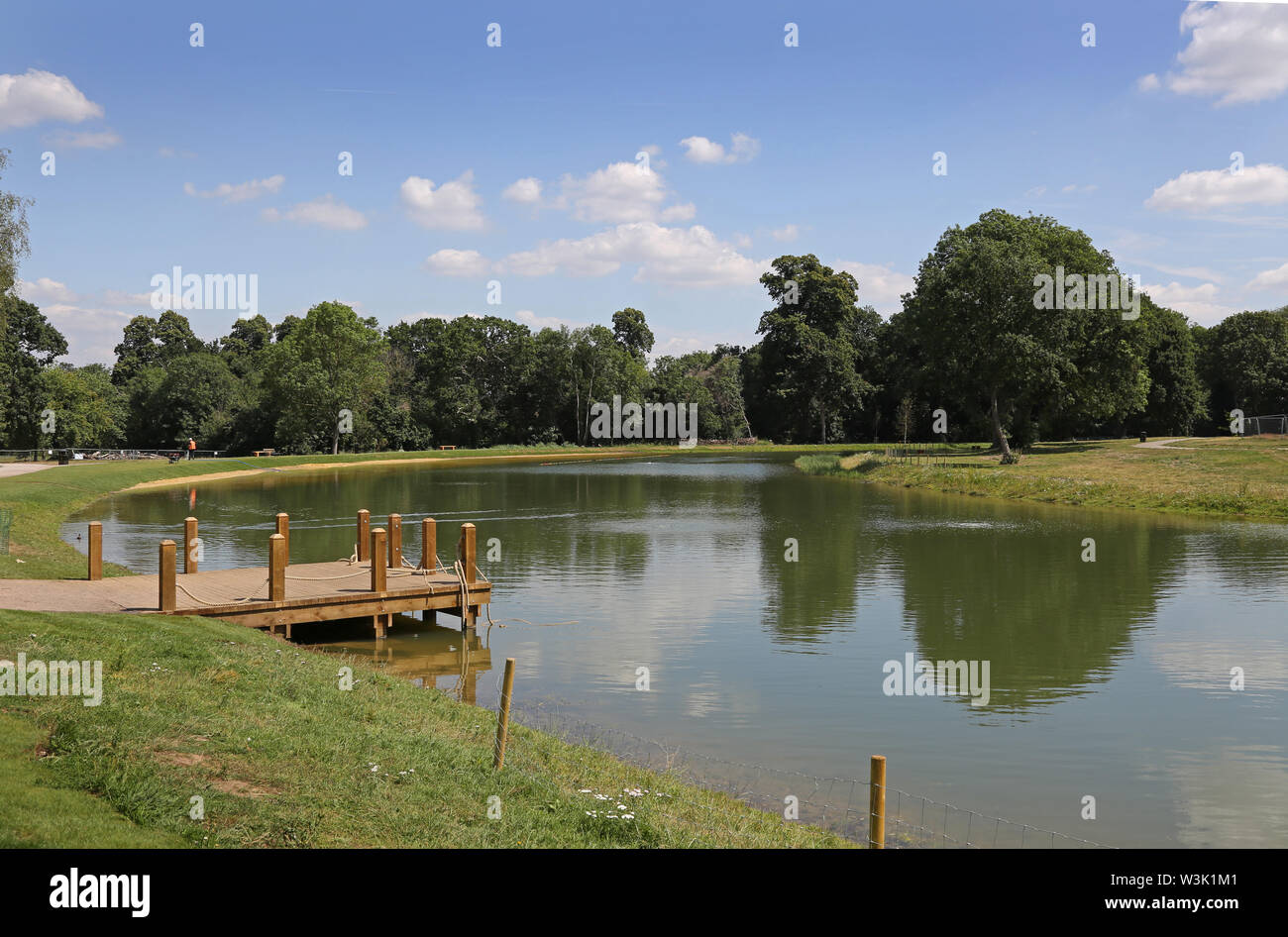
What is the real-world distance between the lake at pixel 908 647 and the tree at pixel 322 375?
4707 centimetres

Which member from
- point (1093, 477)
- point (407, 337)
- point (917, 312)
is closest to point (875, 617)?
point (1093, 477)

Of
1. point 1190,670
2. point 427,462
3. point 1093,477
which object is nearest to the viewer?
point 1190,670

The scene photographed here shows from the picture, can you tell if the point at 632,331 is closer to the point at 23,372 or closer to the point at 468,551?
the point at 23,372

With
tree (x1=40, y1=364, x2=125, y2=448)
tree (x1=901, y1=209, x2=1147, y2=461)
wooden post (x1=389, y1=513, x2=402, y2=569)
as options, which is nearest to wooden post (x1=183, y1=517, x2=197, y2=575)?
wooden post (x1=389, y1=513, x2=402, y2=569)

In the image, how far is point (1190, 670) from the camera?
677 inches

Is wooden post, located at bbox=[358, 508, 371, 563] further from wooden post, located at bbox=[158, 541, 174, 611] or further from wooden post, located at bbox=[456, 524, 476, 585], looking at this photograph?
wooden post, located at bbox=[158, 541, 174, 611]

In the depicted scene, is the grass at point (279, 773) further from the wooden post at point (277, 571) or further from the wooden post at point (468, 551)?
the wooden post at point (468, 551)

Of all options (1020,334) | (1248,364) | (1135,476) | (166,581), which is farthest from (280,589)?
(1248,364)

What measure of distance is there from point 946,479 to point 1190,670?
41.9 metres

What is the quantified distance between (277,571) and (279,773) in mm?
9631

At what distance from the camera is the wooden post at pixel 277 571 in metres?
17.7

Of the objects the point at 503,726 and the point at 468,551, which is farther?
the point at 468,551

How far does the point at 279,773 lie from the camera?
349 inches
